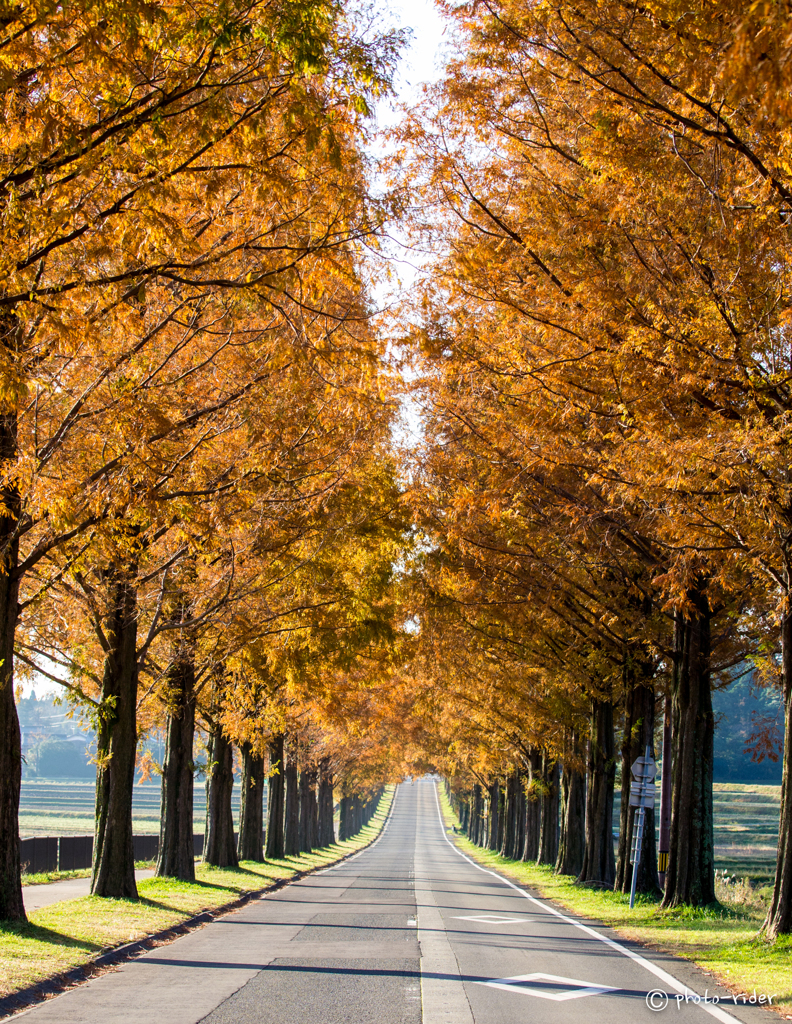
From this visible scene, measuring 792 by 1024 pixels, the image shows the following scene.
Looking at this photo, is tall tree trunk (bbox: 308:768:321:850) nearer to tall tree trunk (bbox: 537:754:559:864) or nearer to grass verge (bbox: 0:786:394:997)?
tall tree trunk (bbox: 537:754:559:864)

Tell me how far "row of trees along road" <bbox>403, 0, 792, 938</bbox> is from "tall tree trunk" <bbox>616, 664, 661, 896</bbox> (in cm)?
401

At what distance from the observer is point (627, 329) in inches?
389

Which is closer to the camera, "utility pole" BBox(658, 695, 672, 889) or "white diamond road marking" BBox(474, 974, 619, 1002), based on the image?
"white diamond road marking" BBox(474, 974, 619, 1002)

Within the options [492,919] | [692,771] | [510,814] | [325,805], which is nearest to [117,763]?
[492,919]

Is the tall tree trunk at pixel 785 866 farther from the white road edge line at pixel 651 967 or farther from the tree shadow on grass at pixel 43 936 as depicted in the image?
the tree shadow on grass at pixel 43 936

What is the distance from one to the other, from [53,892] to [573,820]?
1732 cm

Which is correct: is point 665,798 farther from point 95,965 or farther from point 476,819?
point 476,819

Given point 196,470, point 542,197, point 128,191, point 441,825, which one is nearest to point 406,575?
point 196,470

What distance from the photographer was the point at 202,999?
28.0 ft

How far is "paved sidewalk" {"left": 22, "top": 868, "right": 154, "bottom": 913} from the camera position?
18.2 meters

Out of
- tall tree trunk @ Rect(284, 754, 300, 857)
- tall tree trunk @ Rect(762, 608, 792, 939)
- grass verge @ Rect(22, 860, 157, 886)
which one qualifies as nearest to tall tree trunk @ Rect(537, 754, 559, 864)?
tall tree trunk @ Rect(284, 754, 300, 857)

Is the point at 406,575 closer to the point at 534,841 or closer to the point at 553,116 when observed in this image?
the point at 553,116

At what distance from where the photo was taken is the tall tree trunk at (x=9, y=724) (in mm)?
10961

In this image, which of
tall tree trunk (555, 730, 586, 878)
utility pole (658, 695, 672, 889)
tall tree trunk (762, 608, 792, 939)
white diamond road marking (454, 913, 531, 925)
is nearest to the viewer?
tall tree trunk (762, 608, 792, 939)
